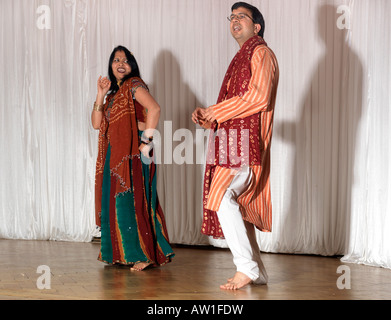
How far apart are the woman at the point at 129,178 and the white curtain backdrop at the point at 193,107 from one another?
4.11 ft

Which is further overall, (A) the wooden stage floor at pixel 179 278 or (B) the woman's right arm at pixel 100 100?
(B) the woman's right arm at pixel 100 100

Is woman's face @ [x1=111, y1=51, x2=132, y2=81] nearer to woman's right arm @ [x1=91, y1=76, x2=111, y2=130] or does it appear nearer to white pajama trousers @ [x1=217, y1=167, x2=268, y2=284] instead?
woman's right arm @ [x1=91, y1=76, x2=111, y2=130]

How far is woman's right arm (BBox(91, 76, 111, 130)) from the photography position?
3.97m

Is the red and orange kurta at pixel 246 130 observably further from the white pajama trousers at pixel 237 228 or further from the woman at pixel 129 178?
the woman at pixel 129 178

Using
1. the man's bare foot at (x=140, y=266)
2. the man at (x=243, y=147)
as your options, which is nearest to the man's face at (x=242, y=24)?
the man at (x=243, y=147)

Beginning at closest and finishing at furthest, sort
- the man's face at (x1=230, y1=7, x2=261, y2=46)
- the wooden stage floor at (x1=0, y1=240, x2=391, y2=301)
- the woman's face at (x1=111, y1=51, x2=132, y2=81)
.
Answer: the wooden stage floor at (x1=0, y1=240, x2=391, y2=301)
the man's face at (x1=230, y1=7, x2=261, y2=46)
the woman's face at (x1=111, y1=51, x2=132, y2=81)

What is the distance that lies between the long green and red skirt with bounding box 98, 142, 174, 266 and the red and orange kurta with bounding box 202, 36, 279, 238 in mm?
700

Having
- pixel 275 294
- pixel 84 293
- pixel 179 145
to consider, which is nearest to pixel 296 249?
pixel 179 145

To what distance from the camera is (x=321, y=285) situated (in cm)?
329

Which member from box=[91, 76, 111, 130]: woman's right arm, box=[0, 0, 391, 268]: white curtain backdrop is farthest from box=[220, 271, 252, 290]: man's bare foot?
box=[91, 76, 111, 130]: woman's right arm

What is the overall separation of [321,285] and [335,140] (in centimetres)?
153

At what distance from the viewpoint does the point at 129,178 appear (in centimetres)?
379

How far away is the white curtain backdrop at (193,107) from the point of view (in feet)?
13.9

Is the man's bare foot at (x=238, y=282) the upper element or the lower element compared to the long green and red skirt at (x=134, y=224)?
lower
